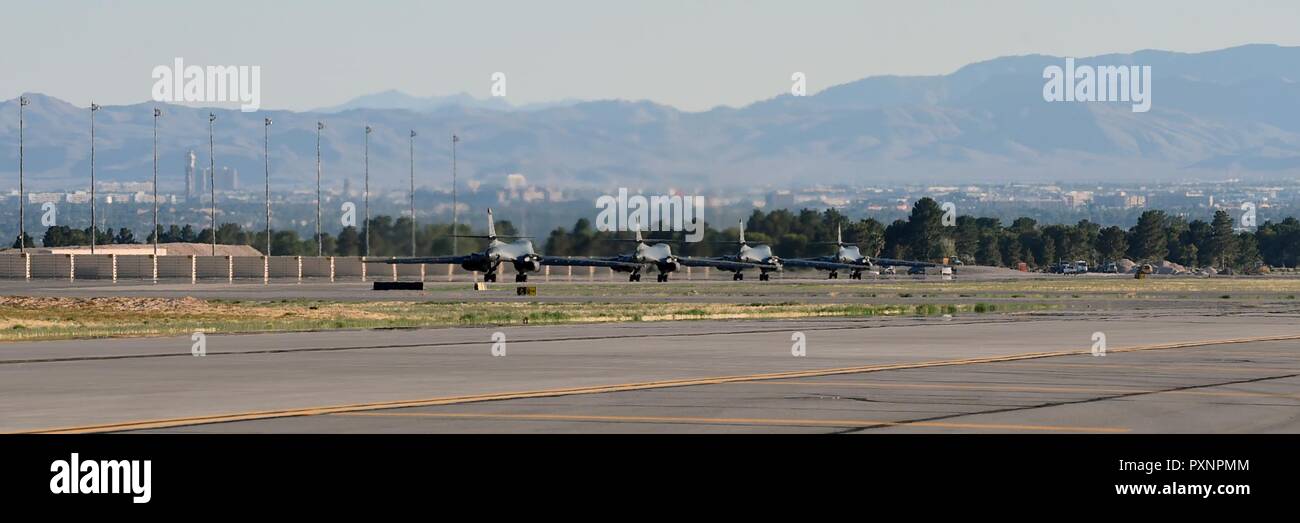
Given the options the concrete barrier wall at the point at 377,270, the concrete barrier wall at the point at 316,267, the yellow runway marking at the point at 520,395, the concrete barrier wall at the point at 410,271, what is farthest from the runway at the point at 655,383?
the concrete barrier wall at the point at 316,267

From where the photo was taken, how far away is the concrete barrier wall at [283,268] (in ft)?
450

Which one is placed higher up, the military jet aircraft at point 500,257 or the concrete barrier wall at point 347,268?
the military jet aircraft at point 500,257

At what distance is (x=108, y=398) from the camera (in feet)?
86.1

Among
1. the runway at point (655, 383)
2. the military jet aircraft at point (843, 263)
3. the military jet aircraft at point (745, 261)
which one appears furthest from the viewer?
the military jet aircraft at point (843, 263)

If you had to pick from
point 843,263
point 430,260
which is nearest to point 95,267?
point 430,260

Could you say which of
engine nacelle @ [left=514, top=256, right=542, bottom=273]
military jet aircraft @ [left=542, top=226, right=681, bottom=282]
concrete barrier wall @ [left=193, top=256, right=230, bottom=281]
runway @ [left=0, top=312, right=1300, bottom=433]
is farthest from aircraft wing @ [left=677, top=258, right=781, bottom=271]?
runway @ [left=0, top=312, right=1300, bottom=433]

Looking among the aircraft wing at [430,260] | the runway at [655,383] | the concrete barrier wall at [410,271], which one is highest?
the aircraft wing at [430,260]

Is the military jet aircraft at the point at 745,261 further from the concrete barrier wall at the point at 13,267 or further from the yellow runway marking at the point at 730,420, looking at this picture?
the yellow runway marking at the point at 730,420

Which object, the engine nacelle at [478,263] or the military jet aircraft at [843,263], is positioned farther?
the military jet aircraft at [843,263]

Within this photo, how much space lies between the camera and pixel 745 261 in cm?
15650

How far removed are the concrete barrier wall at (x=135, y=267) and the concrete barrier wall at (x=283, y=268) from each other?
30.8ft

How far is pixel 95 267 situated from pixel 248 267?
11.3 meters

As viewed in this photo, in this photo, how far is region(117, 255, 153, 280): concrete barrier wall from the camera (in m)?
132
